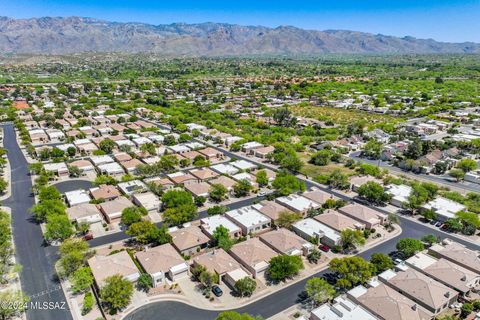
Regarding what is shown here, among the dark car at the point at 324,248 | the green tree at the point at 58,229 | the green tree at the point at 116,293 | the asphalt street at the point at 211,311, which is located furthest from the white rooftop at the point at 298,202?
the green tree at the point at 58,229

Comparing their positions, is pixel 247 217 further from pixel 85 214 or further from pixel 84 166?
pixel 84 166

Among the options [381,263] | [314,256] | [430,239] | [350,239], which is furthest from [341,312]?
[430,239]

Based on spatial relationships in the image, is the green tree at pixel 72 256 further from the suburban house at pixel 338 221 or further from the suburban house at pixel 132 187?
the suburban house at pixel 338 221

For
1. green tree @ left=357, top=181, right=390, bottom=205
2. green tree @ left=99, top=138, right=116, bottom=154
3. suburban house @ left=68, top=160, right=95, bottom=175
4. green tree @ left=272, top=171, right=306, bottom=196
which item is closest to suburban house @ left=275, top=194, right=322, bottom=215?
green tree @ left=272, top=171, right=306, bottom=196

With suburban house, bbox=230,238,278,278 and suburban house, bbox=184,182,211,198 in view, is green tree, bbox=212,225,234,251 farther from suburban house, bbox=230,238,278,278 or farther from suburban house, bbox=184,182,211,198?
suburban house, bbox=184,182,211,198

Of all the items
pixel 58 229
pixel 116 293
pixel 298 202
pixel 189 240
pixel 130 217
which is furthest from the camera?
pixel 298 202

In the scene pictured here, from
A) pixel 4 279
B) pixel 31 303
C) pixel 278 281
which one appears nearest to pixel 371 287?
pixel 278 281
